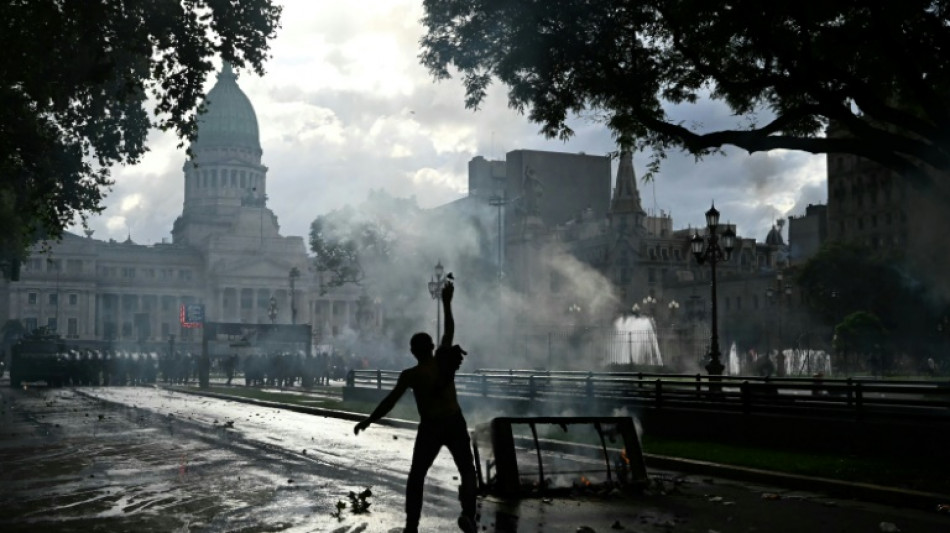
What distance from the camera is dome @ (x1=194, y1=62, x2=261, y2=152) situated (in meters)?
167

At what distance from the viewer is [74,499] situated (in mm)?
11547

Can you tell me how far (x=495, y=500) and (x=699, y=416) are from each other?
9.38 meters

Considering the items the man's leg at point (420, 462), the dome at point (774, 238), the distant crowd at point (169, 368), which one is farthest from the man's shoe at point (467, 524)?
the dome at point (774, 238)

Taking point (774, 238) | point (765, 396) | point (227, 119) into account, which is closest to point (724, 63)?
point (765, 396)

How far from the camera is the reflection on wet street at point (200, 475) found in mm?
10148

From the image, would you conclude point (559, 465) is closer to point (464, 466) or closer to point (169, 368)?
point (464, 466)

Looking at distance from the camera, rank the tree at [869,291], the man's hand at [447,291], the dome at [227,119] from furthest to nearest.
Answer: the dome at [227,119] → the tree at [869,291] → the man's hand at [447,291]

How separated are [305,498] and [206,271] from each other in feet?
506

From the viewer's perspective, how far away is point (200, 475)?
13.9m

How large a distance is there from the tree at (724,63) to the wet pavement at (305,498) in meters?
6.09

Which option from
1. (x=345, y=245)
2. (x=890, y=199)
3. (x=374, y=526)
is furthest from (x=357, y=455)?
(x=890, y=199)

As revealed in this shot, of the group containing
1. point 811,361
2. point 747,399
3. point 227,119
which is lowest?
point 811,361

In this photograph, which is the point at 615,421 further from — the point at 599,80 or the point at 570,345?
the point at 570,345

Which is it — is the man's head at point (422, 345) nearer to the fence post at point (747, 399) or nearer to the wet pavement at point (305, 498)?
the wet pavement at point (305, 498)
